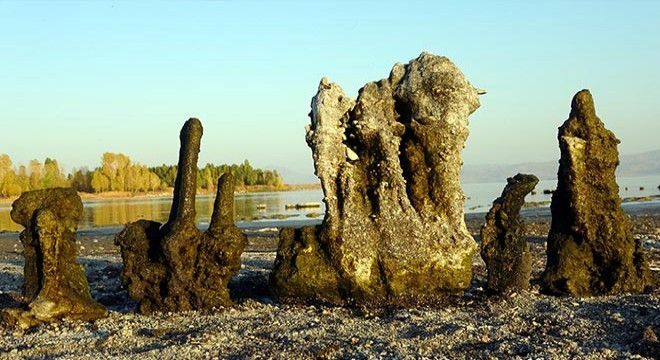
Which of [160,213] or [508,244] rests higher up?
[508,244]

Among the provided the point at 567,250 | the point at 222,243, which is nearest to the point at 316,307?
the point at 222,243

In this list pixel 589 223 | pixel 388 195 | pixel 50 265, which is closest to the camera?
pixel 50 265

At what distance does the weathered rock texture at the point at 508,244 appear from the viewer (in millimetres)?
12180

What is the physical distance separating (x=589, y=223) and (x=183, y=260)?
7.04 metres

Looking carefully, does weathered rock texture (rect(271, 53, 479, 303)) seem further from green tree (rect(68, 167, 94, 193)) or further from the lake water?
green tree (rect(68, 167, 94, 193))

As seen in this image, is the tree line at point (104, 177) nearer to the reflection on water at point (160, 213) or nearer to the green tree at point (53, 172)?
the green tree at point (53, 172)

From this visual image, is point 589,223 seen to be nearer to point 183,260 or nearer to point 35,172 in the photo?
point 183,260

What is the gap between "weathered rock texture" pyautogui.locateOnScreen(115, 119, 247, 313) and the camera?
1189 cm

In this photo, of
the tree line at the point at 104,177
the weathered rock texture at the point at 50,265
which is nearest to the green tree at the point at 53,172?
the tree line at the point at 104,177

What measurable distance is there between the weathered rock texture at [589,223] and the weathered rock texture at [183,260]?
558cm

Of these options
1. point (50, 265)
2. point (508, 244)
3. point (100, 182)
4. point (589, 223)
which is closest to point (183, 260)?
point (50, 265)

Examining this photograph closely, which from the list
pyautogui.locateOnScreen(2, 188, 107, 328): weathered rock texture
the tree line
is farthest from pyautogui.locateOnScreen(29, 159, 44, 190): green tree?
pyautogui.locateOnScreen(2, 188, 107, 328): weathered rock texture

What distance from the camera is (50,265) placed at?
11.5m

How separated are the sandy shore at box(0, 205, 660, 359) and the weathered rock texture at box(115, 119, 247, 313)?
39 cm
